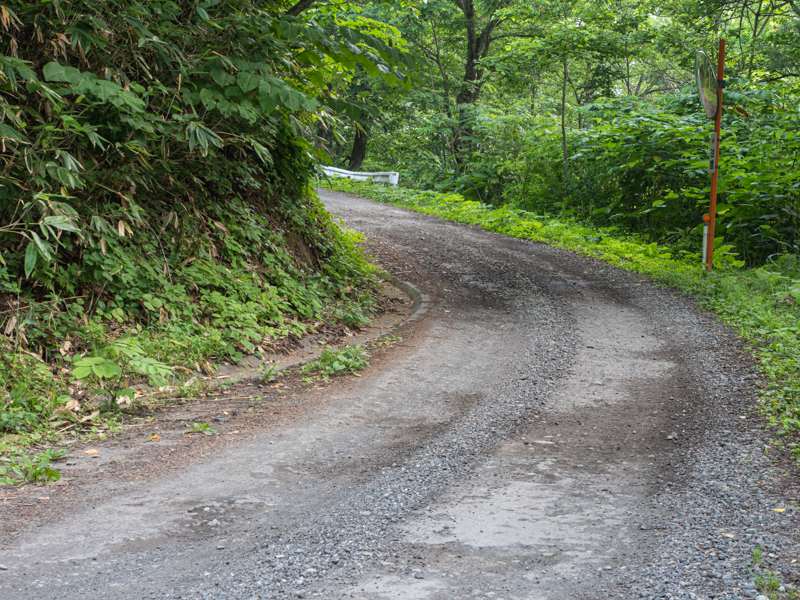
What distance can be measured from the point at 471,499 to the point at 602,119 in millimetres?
17603

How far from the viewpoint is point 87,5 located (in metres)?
7.49

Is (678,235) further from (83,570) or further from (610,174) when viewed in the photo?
(83,570)

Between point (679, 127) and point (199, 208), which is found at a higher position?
point (679, 127)

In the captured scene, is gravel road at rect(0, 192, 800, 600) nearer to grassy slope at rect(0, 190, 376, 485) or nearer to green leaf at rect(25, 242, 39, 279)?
grassy slope at rect(0, 190, 376, 485)

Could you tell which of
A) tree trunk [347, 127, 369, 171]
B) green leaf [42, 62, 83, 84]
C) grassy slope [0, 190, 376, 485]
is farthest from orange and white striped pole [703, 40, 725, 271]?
tree trunk [347, 127, 369, 171]

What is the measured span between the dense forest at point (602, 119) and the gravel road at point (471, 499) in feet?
13.0

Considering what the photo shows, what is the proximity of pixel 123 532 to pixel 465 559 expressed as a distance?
1.76m

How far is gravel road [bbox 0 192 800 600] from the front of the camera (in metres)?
3.78

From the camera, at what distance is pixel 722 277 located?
40.3 ft

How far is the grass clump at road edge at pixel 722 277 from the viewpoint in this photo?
23.4ft

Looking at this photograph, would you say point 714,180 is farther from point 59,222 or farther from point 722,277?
point 59,222

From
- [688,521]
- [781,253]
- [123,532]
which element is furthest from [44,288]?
[781,253]

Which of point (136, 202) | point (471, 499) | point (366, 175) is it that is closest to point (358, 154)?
point (366, 175)

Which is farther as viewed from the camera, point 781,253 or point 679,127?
point 679,127
